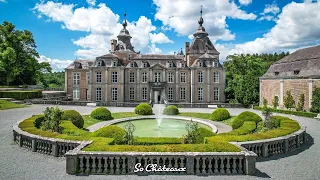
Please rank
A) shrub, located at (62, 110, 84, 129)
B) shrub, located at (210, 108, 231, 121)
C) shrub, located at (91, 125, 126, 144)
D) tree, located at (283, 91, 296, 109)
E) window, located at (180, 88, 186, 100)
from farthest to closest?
1. window, located at (180, 88, 186, 100)
2. tree, located at (283, 91, 296, 109)
3. shrub, located at (210, 108, 231, 121)
4. shrub, located at (62, 110, 84, 129)
5. shrub, located at (91, 125, 126, 144)

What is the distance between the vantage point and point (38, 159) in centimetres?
1044

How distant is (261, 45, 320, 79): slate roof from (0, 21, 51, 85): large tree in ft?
150

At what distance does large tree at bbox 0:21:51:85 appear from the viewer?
42.5 m

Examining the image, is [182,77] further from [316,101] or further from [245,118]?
[245,118]

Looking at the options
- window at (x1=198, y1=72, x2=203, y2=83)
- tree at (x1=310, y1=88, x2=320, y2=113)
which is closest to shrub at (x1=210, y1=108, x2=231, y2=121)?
tree at (x1=310, y1=88, x2=320, y2=113)

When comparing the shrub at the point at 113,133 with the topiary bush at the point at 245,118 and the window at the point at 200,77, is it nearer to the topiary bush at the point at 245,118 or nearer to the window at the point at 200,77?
the topiary bush at the point at 245,118

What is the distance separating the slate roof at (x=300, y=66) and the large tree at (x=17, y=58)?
1796 inches

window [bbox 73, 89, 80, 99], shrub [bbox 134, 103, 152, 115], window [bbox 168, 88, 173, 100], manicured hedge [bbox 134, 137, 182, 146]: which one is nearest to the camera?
manicured hedge [bbox 134, 137, 182, 146]

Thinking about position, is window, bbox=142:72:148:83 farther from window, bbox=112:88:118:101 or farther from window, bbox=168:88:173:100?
window, bbox=112:88:118:101

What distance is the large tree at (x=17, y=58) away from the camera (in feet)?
139

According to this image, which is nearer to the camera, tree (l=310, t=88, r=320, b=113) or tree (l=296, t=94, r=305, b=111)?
tree (l=310, t=88, r=320, b=113)

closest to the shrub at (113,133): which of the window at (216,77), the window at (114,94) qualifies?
the window at (114,94)

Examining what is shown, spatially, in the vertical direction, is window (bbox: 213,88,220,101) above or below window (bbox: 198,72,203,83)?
below

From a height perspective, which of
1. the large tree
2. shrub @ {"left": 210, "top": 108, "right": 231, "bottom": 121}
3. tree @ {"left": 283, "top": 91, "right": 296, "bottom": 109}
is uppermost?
the large tree
